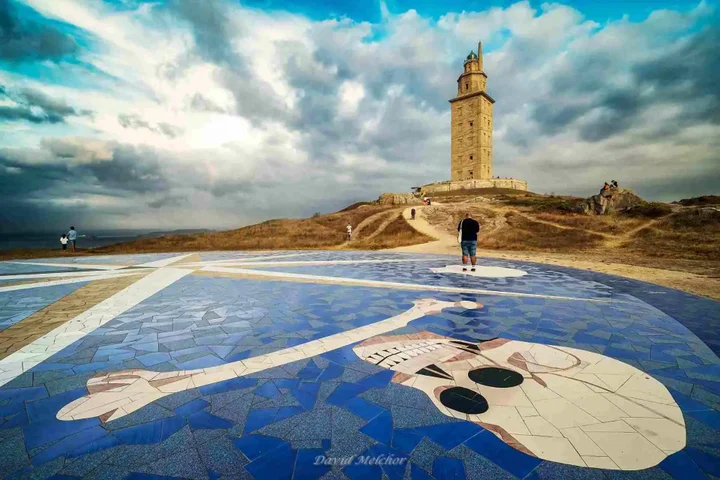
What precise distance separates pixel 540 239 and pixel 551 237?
858mm

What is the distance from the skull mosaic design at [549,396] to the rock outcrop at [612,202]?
30649 mm

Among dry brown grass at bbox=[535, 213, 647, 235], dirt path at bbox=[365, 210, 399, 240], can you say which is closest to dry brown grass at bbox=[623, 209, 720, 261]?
dry brown grass at bbox=[535, 213, 647, 235]

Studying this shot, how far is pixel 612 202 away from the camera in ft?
92.7

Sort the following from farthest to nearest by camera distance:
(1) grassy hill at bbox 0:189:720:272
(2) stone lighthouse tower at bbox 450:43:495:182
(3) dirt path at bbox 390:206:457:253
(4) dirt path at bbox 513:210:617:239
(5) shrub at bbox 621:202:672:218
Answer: (2) stone lighthouse tower at bbox 450:43:495:182 < (5) shrub at bbox 621:202:672:218 < (3) dirt path at bbox 390:206:457:253 < (4) dirt path at bbox 513:210:617:239 < (1) grassy hill at bbox 0:189:720:272

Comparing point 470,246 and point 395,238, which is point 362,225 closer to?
point 395,238

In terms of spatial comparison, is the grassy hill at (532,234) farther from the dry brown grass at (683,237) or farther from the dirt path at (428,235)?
the dirt path at (428,235)

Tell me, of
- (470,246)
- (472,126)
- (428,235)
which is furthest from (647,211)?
(472,126)

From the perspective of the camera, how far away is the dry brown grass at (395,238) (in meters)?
24.8

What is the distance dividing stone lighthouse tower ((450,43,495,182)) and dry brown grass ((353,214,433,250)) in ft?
140

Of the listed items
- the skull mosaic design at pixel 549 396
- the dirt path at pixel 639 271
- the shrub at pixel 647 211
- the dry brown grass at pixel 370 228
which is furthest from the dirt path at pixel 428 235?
the skull mosaic design at pixel 549 396

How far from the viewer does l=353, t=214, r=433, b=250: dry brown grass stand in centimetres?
2477

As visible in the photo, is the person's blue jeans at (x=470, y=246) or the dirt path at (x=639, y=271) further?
the person's blue jeans at (x=470, y=246)

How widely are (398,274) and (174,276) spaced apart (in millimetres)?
7841

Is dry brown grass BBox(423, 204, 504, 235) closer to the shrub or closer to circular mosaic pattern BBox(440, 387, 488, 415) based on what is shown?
the shrub
